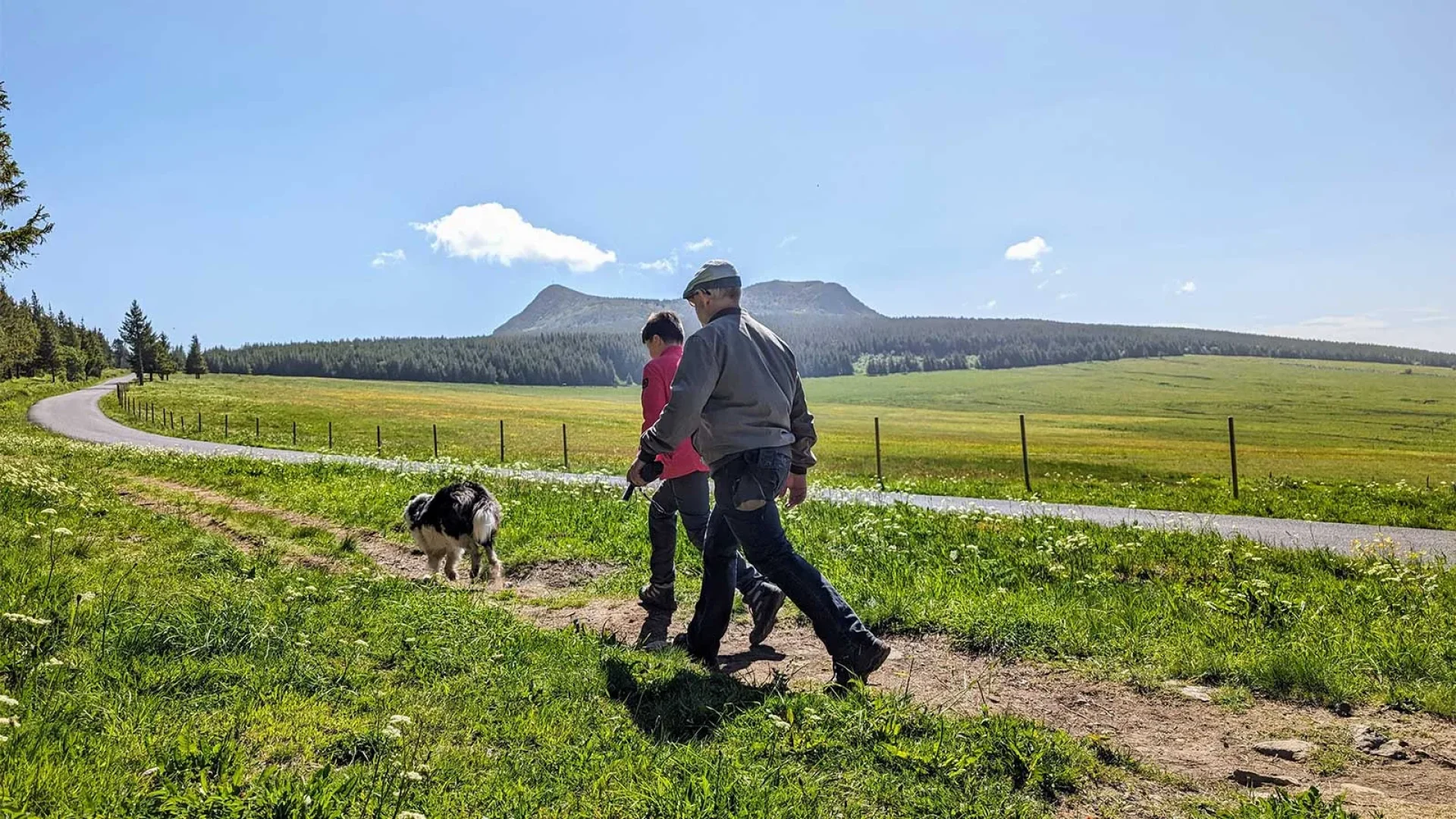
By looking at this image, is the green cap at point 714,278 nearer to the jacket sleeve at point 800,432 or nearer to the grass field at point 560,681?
the jacket sleeve at point 800,432

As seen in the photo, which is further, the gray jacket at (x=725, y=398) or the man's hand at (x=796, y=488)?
the man's hand at (x=796, y=488)

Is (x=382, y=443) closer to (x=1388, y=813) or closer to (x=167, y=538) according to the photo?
(x=167, y=538)

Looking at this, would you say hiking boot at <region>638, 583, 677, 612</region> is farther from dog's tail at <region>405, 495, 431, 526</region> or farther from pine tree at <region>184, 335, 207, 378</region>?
pine tree at <region>184, 335, 207, 378</region>

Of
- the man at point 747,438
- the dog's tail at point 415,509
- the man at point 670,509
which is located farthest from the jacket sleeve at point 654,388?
the dog's tail at point 415,509

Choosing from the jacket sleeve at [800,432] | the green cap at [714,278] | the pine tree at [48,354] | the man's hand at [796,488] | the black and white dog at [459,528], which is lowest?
the black and white dog at [459,528]

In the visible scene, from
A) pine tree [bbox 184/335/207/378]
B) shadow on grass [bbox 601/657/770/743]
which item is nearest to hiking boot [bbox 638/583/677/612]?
shadow on grass [bbox 601/657/770/743]

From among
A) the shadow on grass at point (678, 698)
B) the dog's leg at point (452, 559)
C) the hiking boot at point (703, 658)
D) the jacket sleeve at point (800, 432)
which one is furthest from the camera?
Result: the dog's leg at point (452, 559)

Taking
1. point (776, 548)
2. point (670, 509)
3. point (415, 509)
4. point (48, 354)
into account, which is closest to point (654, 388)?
point (670, 509)

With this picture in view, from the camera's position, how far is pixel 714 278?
205 inches

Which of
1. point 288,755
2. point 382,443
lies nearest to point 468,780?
point 288,755

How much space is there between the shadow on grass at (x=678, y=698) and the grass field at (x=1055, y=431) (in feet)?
48.3

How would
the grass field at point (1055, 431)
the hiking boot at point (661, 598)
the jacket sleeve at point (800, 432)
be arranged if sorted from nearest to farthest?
the jacket sleeve at point (800, 432) → the hiking boot at point (661, 598) → the grass field at point (1055, 431)

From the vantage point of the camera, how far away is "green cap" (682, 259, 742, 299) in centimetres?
522

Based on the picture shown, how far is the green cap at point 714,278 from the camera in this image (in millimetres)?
5219
